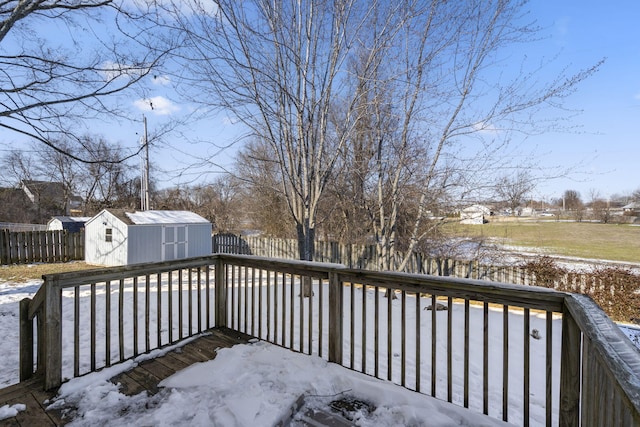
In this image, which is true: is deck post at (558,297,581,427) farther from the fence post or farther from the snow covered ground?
the fence post

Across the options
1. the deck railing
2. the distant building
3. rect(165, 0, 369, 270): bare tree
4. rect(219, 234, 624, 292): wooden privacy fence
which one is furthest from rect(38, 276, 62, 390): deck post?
the distant building

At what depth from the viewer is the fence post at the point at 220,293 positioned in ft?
11.2

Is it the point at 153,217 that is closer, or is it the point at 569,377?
the point at 569,377

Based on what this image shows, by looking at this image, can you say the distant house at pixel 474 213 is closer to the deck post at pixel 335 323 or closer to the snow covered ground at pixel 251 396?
the snow covered ground at pixel 251 396

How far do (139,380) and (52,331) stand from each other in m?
0.72

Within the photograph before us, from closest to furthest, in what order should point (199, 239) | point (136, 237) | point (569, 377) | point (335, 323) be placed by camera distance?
1. point (569, 377)
2. point (335, 323)
3. point (136, 237)
4. point (199, 239)

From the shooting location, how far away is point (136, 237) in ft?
33.8

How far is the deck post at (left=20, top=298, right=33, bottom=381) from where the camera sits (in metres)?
2.27

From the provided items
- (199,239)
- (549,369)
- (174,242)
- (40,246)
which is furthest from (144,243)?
(549,369)

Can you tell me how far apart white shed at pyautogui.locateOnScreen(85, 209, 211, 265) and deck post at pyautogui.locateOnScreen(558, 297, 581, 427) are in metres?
11.4

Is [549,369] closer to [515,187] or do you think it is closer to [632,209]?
[515,187]

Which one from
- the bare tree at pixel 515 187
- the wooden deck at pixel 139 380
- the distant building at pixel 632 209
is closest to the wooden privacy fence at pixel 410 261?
the bare tree at pixel 515 187

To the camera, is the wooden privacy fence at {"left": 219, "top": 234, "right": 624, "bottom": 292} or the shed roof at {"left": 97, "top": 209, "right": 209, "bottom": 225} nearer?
the wooden privacy fence at {"left": 219, "top": 234, "right": 624, "bottom": 292}

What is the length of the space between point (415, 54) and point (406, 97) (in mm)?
854
